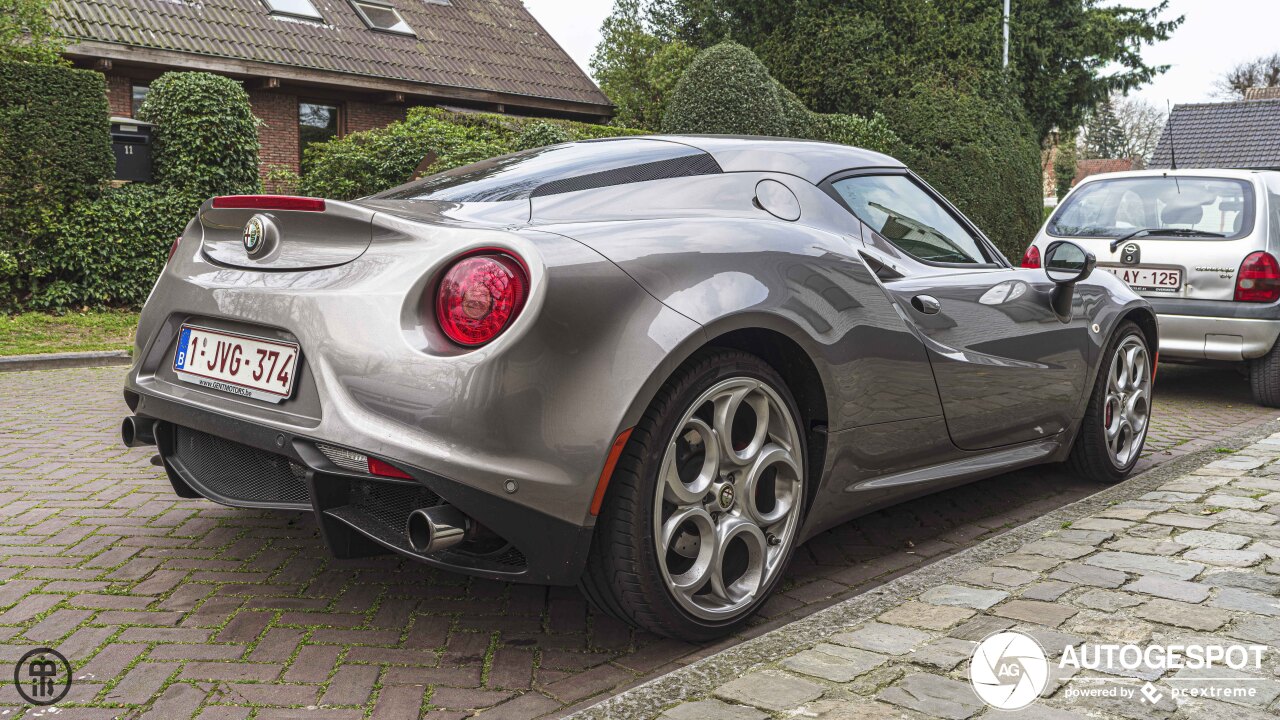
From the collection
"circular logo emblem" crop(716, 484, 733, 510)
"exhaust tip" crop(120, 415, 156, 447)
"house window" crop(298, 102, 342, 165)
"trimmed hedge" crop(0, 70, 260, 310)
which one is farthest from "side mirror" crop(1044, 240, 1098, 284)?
"house window" crop(298, 102, 342, 165)

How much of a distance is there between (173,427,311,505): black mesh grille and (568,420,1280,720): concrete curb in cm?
99

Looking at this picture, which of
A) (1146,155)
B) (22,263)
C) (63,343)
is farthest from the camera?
(1146,155)

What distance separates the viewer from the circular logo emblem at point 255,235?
2.96 metres

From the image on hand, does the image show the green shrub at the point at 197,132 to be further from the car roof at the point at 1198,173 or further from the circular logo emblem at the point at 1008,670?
the circular logo emblem at the point at 1008,670

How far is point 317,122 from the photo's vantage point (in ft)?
61.4

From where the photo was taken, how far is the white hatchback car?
7.23 m

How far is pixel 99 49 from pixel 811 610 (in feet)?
50.3

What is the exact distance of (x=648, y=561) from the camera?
2709 mm

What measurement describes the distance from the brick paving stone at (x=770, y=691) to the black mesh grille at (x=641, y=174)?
1474mm

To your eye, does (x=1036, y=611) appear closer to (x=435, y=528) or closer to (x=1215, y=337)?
(x=435, y=528)

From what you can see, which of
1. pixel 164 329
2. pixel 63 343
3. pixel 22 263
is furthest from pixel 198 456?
pixel 22 263

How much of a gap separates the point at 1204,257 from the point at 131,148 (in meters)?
10.3

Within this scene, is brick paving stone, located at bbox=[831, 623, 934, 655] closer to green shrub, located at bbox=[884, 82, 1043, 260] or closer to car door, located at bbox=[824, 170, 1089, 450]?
car door, located at bbox=[824, 170, 1089, 450]

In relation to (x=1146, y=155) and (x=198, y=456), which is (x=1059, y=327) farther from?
(x=1146, y=155)
